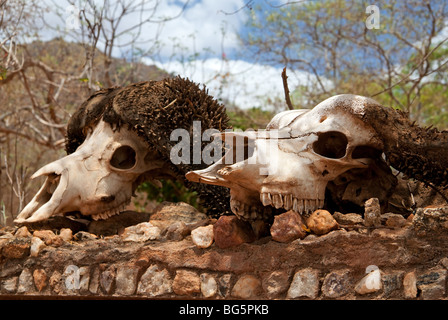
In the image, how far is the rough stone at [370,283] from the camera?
190cm

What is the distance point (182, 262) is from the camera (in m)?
2.34

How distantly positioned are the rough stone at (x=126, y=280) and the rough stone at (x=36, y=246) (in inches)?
20.8

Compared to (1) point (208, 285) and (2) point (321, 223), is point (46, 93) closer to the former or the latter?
(1) point (208, 285)

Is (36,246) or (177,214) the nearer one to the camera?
(36,246)

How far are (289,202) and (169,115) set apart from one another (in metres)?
1.11

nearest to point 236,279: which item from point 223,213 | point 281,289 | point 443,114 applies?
point 281,289

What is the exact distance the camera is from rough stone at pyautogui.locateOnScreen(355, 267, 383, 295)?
190 centimetres

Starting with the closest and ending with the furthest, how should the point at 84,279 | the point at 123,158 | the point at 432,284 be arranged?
the point at 432,284 → the point at 84,279 → the point at 123,158

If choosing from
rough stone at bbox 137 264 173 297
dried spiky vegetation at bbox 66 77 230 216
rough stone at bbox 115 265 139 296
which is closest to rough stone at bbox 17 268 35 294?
rough stone at bbox 115 265 139 296

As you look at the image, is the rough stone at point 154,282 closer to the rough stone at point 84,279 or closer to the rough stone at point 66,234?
the rough stone at point 84,279

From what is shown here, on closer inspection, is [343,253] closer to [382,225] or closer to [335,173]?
[382,225]

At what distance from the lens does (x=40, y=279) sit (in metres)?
2.67

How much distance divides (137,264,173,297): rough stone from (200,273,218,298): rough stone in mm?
185

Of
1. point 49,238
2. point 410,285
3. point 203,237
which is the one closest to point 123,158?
point 49,238
